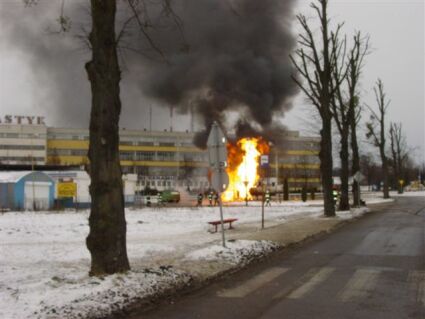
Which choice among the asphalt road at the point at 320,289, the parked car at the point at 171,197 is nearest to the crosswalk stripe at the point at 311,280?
the asphalt road at the point at 320,289

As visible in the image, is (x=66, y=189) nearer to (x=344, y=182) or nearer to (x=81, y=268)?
(x=344, y=182)

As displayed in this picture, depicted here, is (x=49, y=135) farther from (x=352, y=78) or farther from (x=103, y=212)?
(x=103, y=212)

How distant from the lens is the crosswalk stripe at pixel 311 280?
8.01 meters

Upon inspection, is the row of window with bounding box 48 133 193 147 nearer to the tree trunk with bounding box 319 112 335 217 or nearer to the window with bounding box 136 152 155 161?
the window with bounding box 136 152 155 161

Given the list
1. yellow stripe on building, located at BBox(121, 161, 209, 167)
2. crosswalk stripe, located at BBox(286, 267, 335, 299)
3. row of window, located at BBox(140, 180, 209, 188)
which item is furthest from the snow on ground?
yellow stripe on building, located at BBox(121, 161, 209, 167)

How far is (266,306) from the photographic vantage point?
726 cm

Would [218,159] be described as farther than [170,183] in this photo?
No

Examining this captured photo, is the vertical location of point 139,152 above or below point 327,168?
above

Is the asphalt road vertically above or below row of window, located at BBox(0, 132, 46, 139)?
below

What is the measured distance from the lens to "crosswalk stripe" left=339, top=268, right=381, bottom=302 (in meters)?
7.85

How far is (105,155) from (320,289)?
3.75m

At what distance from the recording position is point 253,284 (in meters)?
8.95

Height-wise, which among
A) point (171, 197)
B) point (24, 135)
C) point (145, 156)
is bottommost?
point (171, 197)

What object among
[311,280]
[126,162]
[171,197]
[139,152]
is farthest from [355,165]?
[139,152]
